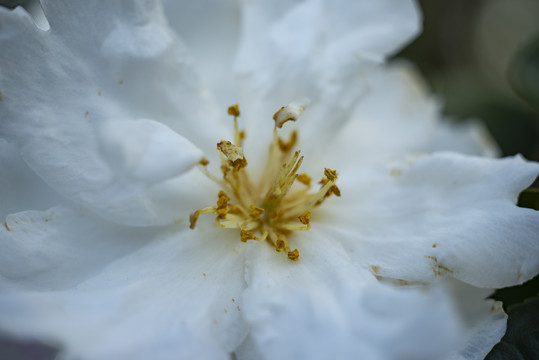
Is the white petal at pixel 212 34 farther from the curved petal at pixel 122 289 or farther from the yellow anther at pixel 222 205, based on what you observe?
the curved petal at pixel 122 289

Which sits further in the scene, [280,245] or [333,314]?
[280,245]

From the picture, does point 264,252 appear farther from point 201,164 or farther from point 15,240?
point 15,240

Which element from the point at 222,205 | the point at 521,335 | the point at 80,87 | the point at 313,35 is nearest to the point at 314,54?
the point at 313,35

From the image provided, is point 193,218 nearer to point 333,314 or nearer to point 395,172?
point 333,314

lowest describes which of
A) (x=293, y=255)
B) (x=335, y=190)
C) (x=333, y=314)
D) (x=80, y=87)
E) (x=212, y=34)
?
(x=333, y=314)

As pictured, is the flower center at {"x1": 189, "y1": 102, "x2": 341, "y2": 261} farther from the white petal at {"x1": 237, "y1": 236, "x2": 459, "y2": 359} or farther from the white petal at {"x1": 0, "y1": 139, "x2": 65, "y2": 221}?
the white petal at {"x1": 0, "y1": 139, "x2": 65, "y2": 221}

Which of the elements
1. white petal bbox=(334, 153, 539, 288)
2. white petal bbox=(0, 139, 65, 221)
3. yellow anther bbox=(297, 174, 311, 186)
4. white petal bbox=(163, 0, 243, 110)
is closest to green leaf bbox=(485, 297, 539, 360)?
white petal bbox=(334, 153, 539, 288)

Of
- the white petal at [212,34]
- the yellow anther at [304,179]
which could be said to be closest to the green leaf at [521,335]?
the yellow anther at [304,179]
